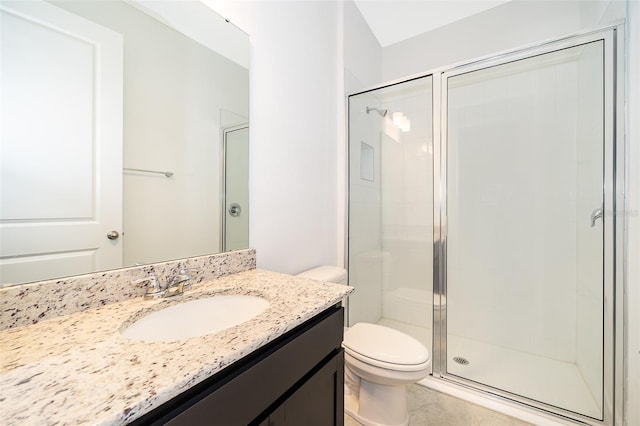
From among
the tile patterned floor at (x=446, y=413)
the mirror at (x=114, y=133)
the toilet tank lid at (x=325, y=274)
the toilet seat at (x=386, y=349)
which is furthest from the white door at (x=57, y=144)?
the tile patterned floor at (x=446, y=413)

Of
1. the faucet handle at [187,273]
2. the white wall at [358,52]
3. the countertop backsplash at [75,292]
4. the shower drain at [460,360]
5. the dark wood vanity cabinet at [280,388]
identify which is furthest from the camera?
the white wall at [358,52]

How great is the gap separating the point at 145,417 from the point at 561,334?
2.36m

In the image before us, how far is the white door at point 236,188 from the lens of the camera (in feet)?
3.84

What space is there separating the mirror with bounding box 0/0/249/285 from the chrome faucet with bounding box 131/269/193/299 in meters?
0.09

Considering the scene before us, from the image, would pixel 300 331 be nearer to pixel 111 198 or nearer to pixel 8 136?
pixel 111 198

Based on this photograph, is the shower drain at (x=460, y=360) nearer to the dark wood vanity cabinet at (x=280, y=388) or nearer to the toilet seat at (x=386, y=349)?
the toilet seat at (x=386, y=349)

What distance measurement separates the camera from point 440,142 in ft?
5.76

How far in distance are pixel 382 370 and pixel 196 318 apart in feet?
2.81

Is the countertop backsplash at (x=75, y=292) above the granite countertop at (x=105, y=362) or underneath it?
above

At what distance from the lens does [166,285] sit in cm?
88

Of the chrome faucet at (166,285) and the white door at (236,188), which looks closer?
the chrome faucet at (166,285)

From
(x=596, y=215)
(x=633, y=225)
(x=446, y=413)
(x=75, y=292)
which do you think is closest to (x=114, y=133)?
(x=75, y=292)

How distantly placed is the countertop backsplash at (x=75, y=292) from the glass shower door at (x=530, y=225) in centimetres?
174

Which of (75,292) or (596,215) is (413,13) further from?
(75,292)
